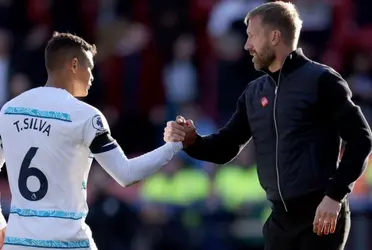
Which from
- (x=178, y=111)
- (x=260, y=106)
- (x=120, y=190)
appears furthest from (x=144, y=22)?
(x=260, y=106)

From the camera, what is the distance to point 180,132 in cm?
724

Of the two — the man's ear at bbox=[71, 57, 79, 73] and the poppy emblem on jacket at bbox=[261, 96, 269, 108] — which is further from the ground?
the man's ear at bbox=[71, 57, 79, 73]

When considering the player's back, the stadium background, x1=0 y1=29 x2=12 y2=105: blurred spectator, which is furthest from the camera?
x1=0 y1=29 x2=12 y2=105: blurred spectator

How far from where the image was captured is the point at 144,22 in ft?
51.1

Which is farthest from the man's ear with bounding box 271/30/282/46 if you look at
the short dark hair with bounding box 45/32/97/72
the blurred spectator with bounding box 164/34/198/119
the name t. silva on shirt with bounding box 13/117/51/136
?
the blurred spectator with bounding box 164/34/198/119

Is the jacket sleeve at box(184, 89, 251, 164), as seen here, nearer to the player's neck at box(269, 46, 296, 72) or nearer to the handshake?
the handshake

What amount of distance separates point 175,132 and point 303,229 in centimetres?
102

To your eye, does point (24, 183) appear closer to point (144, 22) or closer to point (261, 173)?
point (261, 173)

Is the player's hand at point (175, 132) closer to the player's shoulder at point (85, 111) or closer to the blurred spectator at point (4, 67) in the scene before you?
the player's shoulder at point (85, 111)

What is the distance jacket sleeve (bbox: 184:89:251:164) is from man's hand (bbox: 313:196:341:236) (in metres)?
1.01

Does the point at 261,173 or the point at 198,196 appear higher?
the point at 261,173

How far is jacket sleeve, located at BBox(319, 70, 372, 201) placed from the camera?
654cm

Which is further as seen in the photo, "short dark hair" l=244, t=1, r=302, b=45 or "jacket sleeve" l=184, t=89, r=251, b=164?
"jacket sleeve" l=184, t=89, r=251, b=164

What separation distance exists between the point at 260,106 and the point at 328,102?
49 cm
